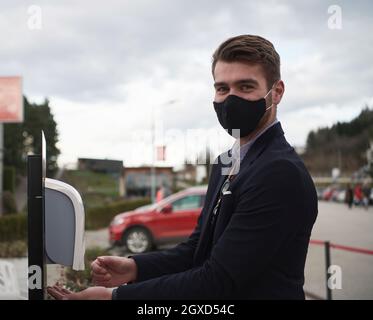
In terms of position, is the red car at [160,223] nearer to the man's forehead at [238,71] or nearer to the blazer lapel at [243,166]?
the blazer lapel at [243,166]

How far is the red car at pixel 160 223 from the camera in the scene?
11.8m

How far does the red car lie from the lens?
11.8 meters

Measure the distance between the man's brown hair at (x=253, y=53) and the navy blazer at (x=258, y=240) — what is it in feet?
0.76

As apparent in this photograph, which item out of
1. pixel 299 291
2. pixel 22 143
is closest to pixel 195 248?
pixel 299 291

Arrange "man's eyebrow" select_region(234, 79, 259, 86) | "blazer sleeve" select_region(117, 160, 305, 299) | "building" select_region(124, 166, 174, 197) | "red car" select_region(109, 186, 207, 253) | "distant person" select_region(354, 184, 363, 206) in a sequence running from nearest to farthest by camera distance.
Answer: "blazer sleeve" select_region(117, 160, 305, 299), "man's eyebrow" select_region(234, 79, 259, 86), "red car" select_region(109, 186, 207, 253), "distant person" select_region(354, 184, 363, 206), "building" select_region(124, 166, 174, 197)

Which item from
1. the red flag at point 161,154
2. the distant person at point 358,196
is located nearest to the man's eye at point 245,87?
the red flag at point 161,154

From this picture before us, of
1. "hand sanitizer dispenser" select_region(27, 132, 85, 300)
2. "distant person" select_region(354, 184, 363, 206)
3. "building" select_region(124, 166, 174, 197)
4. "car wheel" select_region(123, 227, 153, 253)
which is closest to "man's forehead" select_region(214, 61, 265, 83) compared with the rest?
"hand sanitizer dispenser" select_region(27, 132, 85, 300)

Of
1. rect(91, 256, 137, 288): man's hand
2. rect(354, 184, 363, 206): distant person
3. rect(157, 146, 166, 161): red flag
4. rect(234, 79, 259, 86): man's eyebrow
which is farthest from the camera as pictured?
rect(354, 184, 363, 206): distant person

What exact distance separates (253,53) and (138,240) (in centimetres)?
1092

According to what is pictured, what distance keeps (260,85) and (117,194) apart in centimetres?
3607

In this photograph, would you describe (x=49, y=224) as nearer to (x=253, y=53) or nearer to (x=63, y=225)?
(x=63, y=225)

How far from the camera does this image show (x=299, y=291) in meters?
1.38

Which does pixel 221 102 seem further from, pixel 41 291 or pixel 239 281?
pixel 41 291

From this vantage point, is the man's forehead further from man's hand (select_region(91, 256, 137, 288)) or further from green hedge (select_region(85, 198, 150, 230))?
green hedge (select_region(85, 198, 150, 230))
